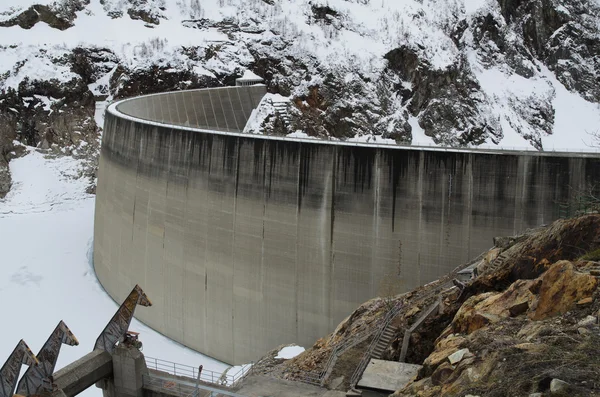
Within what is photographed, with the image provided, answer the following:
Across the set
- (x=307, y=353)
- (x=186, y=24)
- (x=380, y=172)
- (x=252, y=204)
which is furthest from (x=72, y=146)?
(x=307, y=353)

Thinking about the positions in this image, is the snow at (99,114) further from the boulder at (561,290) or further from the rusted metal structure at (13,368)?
the boulder at (561,290)

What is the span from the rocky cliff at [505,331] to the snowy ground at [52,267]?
29.1ft

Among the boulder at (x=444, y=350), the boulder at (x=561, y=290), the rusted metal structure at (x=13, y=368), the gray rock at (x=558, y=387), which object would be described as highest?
the boulder at (x=561, y=290)

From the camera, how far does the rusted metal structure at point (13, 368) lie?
11156 mm

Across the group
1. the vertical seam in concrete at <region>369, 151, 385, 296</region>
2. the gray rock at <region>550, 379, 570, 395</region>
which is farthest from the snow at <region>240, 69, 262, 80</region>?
the gray rock at <region>550, 379, 570, 395</region>

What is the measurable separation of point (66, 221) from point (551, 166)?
2795 centimetres

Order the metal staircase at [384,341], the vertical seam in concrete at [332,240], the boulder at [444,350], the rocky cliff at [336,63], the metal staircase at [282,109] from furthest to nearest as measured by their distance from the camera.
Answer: the metal staircase at [282,109] → the rocky cliff at [336,63] → the vertical seam in concrete at [332,240] → the metal staircase at [384,341] → the boulder at [444,350]

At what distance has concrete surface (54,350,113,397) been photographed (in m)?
12.4

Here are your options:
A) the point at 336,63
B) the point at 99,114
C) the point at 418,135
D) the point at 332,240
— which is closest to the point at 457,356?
the point at 332,240

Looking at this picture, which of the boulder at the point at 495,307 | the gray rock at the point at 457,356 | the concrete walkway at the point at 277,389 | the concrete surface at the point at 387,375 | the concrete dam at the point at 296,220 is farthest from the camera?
Answer: the concrete dam at the point at 296,220

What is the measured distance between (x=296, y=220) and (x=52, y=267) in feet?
48.5

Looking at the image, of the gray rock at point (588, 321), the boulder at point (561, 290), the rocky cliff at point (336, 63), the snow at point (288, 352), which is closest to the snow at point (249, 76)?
the rocky cliff at point (336, 63)

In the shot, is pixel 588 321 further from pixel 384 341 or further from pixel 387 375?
pixel 384 341

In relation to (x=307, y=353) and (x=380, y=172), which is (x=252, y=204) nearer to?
(x=380, y=172)
